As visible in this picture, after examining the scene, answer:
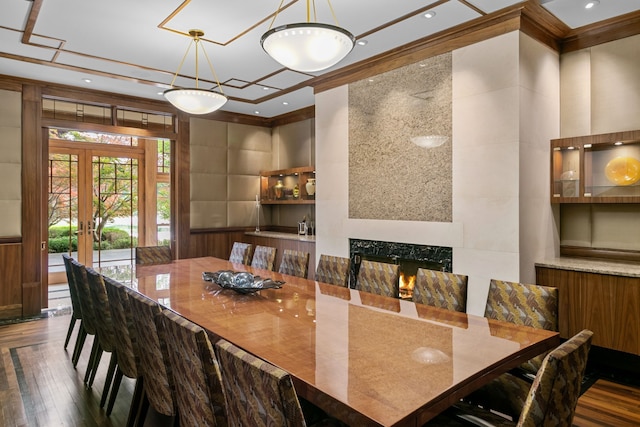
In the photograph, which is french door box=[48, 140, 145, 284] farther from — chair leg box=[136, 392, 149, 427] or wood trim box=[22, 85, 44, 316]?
chair leg box=[136, 392, 149, 427]

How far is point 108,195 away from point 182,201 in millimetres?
1812

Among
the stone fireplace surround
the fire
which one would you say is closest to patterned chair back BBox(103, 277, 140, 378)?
the stone fireplace surround

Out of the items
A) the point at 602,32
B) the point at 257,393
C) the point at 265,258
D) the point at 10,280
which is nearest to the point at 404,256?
the point at 265,258

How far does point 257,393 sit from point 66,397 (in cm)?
263

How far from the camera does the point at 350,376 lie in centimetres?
149

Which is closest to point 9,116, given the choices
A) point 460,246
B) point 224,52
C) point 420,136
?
point 224,52

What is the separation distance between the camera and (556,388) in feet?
4.09

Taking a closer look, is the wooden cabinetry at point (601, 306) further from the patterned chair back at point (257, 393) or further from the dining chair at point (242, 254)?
the patterned chair back at point (257, 393)

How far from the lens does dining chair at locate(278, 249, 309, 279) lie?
157 inches

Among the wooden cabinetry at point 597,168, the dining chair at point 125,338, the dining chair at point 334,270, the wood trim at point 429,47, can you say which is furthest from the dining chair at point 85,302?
the wooden cabinetry at point 597,168

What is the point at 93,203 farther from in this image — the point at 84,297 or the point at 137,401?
the point at 137,401

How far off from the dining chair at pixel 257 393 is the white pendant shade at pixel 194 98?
9.70ft

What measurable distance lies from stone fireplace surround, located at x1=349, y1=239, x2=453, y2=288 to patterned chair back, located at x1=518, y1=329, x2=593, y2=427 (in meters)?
2.78

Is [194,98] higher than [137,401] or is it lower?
higher
